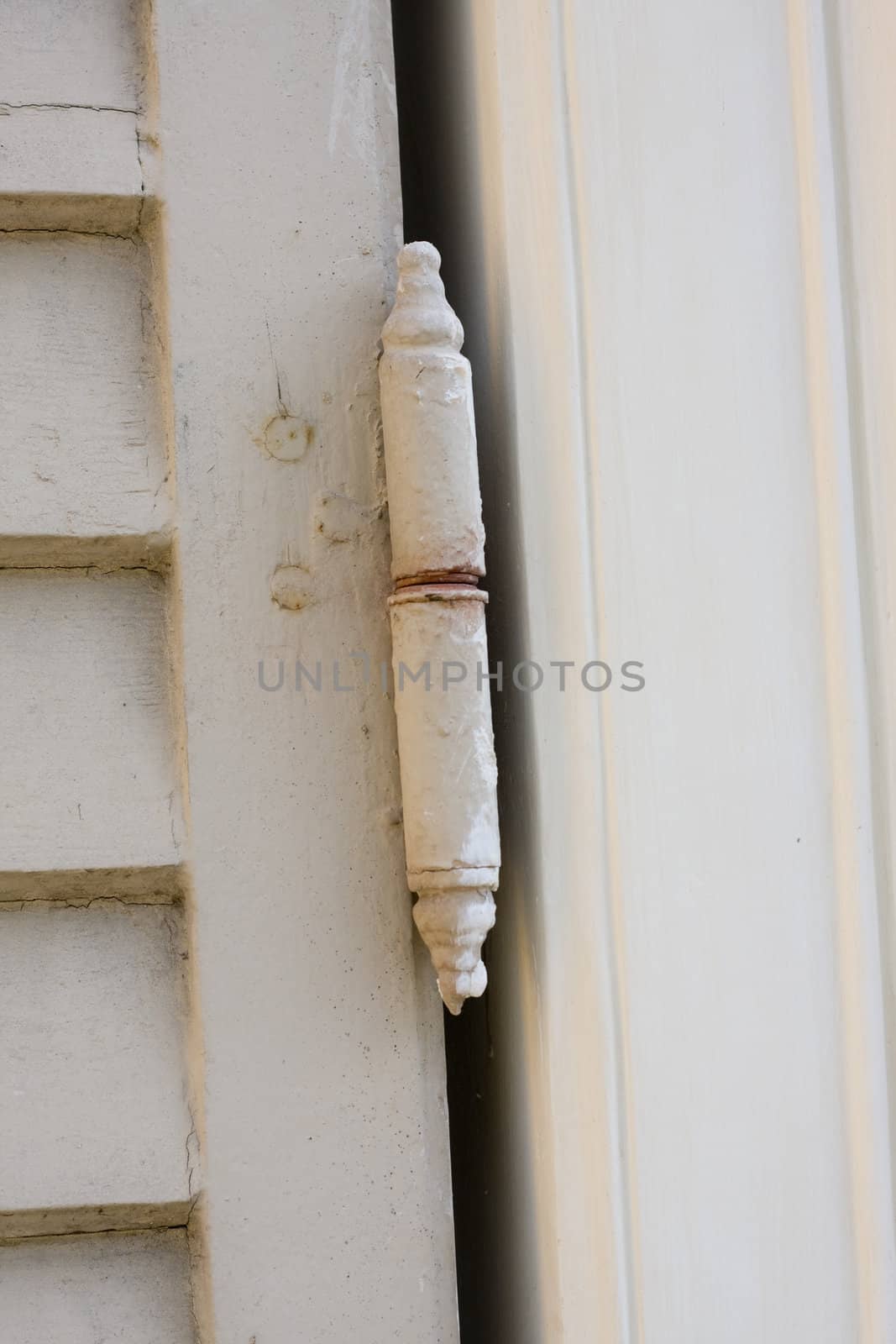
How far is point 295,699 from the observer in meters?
0.69

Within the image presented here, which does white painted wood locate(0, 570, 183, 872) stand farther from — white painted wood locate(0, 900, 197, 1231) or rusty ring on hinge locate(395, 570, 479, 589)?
rusty ring on hinge locate(395, 570, 479, 589)

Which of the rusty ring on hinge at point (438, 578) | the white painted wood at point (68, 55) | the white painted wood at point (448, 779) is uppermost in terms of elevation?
the white painted wood at point (68, 55)

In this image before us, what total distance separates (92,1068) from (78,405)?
13.7 inches

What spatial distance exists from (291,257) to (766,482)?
29 cm

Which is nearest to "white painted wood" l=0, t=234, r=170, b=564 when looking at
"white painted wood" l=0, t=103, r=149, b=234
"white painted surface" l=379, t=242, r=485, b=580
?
"white painted wood" l=0, t=103, r=149, b=234

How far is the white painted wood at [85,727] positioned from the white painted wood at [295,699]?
0.02 m

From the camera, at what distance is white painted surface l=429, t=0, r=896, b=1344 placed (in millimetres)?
683

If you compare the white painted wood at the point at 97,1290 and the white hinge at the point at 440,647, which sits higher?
the white hinge at the point at 440,647

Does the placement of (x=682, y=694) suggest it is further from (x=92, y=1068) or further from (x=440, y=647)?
(x=92, y=1068)

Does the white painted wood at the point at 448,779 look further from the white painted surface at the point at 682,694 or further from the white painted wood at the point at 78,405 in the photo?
the white painted wood at the point at 78,405

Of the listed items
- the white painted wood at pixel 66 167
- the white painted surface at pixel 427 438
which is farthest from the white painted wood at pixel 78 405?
the white painted surface at pixel 427 438

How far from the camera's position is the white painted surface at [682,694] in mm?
683

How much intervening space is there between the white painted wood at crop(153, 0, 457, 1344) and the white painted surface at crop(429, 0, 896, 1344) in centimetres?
7

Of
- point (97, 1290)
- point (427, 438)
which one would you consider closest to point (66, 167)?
point (427, 438)
